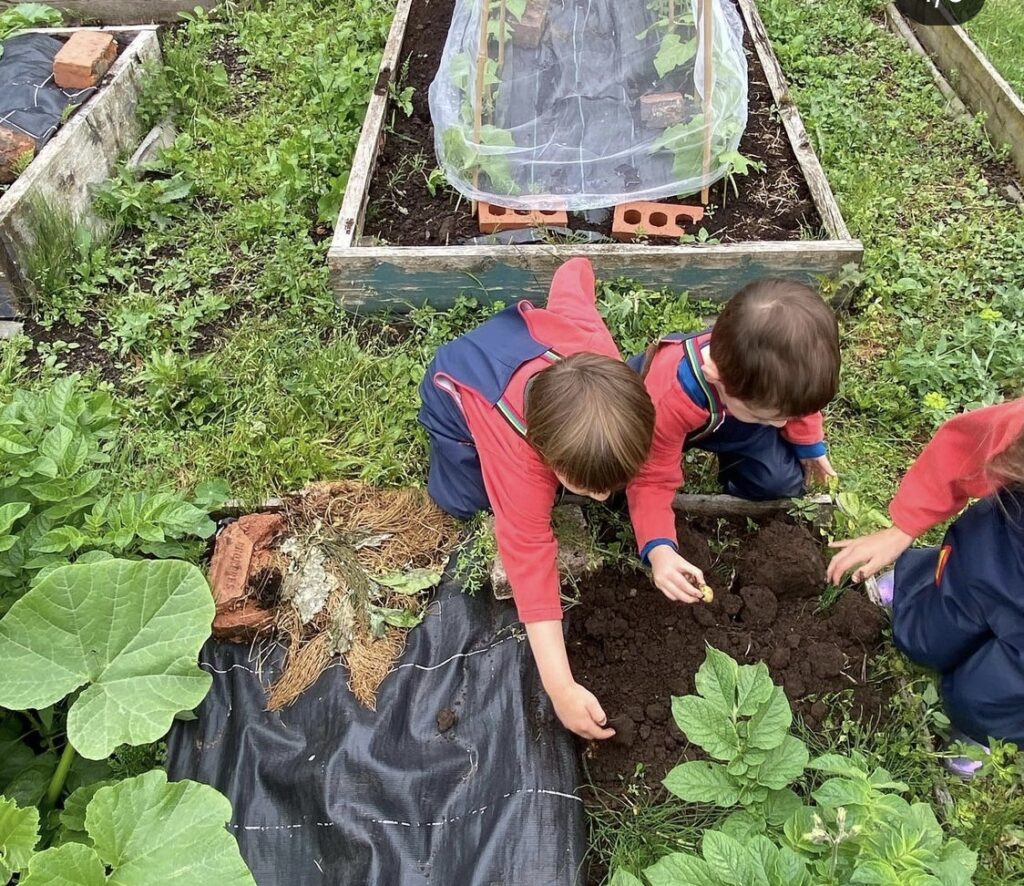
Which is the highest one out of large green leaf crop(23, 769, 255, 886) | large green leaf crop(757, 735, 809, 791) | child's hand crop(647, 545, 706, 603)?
large green leaf crop(23, 769, 255, 886)

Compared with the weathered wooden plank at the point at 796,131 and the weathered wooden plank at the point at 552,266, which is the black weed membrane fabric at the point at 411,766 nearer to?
the weathered wooden plank at the point at 552,266

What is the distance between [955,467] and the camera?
6.37 feet

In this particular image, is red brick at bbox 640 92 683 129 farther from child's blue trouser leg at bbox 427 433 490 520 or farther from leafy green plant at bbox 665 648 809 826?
leafy green plant at bbox 665 648 809 826

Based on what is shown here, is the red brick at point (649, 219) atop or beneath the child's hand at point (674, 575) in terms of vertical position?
atop

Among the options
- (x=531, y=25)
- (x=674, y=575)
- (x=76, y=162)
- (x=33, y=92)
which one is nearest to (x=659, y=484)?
(x=674, y=575)

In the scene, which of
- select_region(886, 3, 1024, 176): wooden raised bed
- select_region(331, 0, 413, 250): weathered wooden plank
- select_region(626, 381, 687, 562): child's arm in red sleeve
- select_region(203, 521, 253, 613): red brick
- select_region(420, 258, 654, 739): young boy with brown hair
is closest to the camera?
select_region(420, 258, 654, 739): young boy with brown hair

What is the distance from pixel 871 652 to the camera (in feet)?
7.26

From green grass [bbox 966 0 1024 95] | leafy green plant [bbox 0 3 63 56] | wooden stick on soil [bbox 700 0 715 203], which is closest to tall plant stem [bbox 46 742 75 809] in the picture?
wooden stick on soil [bbox 700 0 715 203]

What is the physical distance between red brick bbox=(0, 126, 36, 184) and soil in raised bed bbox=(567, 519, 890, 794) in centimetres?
292

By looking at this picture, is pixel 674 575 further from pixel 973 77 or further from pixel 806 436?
pixel 973 77

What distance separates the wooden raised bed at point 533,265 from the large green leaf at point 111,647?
1.69m

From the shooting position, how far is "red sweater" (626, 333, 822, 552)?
2.13 metres

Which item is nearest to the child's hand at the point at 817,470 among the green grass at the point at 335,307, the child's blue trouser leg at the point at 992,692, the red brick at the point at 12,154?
the green grass at the point at 335,307

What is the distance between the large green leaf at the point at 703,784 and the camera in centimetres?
152
